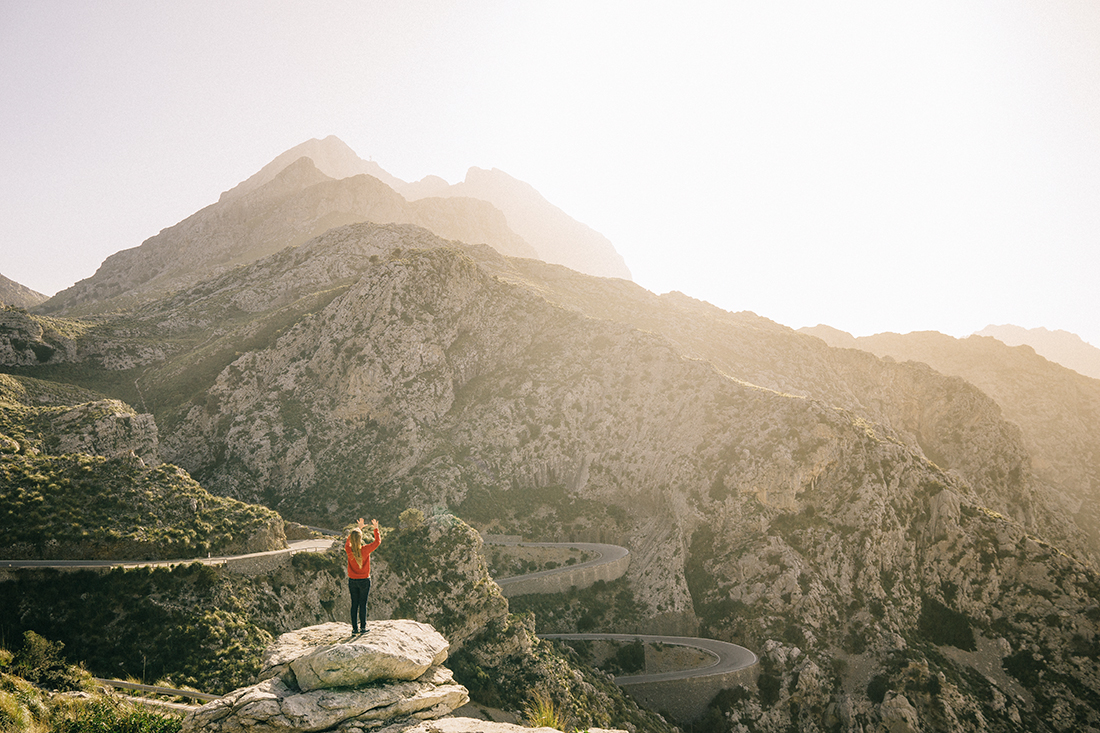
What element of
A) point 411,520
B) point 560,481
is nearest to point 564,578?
point 411,520

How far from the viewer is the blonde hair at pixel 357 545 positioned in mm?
17469

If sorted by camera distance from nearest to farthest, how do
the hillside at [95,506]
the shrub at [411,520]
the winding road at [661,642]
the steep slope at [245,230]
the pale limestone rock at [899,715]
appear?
the hillside at [95,506], the pale limestone rock at [899,715], the winding road at [661,642], the shrub at [411,520], the steep slope at [245,230]

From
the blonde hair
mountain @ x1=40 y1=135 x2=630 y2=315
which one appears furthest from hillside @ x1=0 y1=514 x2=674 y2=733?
mountain @ x1=40 y1=135 x2=630 y2=315

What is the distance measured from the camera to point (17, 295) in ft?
507

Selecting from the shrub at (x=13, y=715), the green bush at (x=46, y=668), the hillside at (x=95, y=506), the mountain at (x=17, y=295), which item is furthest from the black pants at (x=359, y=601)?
the mountain at (x=17, y=295)

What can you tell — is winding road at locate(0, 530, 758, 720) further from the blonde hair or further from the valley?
the blonde hair

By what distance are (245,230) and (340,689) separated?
190 meters

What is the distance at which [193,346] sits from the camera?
9156 cm

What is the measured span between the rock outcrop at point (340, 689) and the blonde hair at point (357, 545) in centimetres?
257

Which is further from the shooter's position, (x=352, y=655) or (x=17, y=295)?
(x=17, y=295)

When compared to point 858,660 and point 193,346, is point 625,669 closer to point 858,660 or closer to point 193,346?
point 858,660

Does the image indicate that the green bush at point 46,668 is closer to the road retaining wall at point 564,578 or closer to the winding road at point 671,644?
the road retaining wall at point 564,578

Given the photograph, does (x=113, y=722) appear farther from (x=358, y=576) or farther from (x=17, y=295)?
(x=17, y=295)

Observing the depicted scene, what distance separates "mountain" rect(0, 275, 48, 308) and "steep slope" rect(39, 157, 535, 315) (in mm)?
12398
